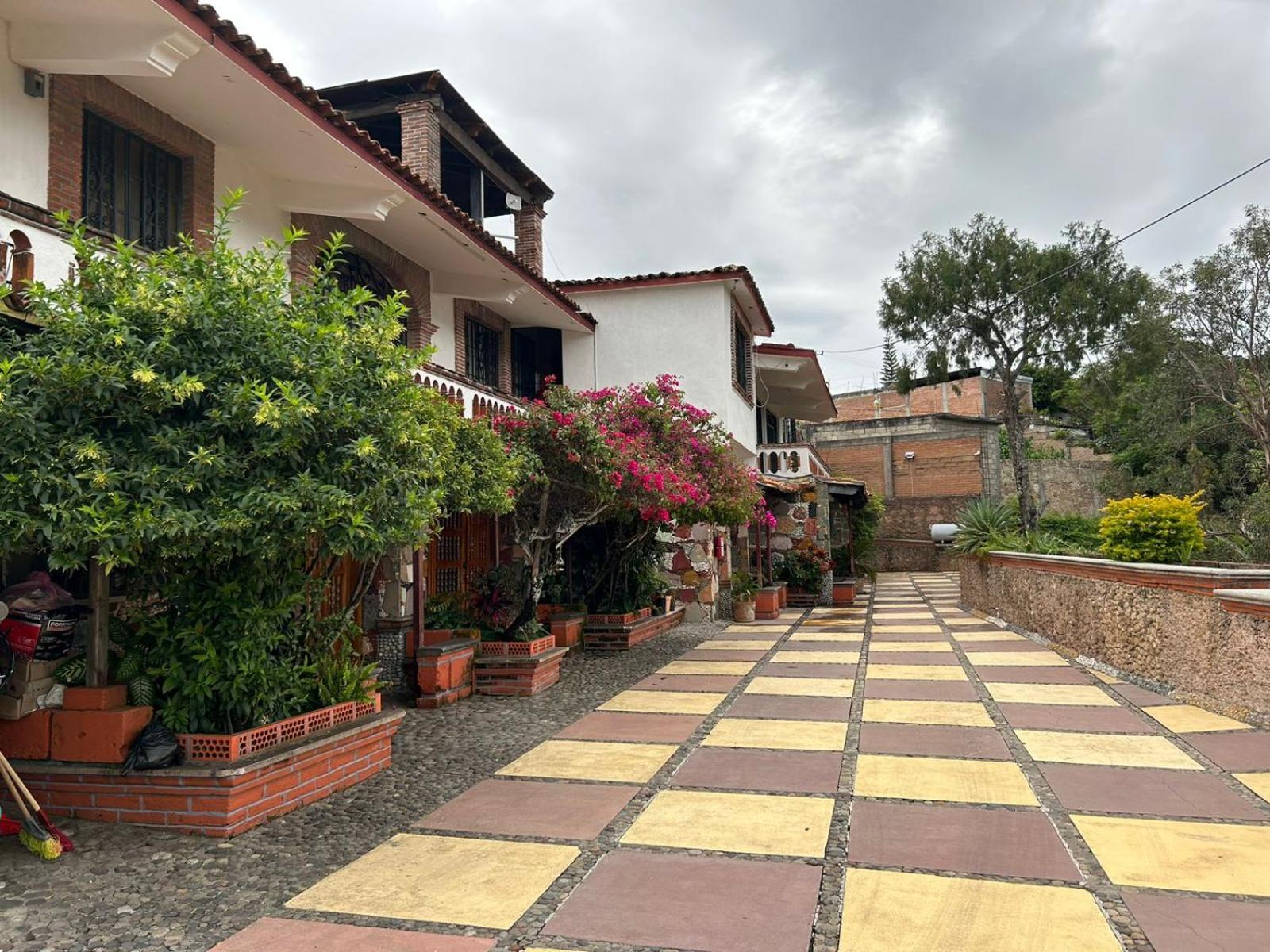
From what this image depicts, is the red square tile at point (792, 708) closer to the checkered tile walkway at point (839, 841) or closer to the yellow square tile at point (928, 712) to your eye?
the checkered tile walkway at point (839, 841)

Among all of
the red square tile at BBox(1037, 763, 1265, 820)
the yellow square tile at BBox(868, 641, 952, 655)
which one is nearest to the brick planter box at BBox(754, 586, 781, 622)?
the yellow square tile at BBox(868, 641, 952, 655)

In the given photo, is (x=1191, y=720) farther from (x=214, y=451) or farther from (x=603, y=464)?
(x=214, y=451)

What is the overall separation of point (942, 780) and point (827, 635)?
814 cm

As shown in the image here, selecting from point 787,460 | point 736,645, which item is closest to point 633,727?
point 736,645

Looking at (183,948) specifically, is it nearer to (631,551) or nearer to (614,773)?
(614,773)

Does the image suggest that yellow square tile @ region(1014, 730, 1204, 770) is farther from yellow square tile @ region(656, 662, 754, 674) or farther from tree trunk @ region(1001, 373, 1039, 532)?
tree trunk @ region(1001, 373, 1039, 532)

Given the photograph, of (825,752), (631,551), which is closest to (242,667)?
(825,752)

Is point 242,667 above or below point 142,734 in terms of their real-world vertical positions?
above

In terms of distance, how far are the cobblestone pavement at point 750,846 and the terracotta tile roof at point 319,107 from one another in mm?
4905

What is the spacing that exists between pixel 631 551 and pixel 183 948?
31.4 ft

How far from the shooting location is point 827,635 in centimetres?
1329

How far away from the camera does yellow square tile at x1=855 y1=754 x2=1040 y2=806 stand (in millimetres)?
4918

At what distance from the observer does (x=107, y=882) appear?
368 centimetres

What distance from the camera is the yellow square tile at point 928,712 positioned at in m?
6.98
